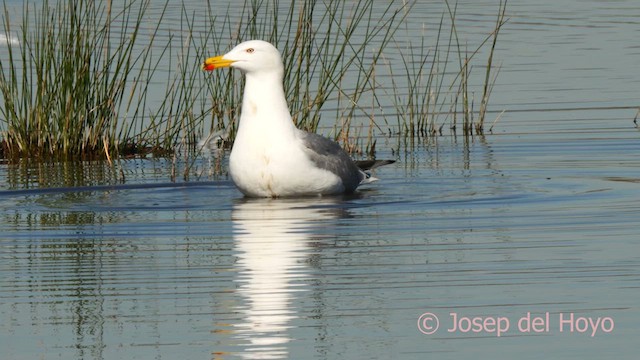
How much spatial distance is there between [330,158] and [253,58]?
2.93 feet

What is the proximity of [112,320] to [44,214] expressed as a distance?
4.09 metres

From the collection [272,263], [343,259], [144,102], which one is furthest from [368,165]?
[272,263]

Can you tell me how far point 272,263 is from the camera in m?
8.97

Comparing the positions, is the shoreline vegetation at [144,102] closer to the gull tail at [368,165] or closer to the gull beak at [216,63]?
the gull tail at [368,165]

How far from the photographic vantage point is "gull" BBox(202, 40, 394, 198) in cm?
1161

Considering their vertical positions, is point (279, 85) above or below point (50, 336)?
above

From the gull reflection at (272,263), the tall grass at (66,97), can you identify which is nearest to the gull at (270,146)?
the gull reflection at (272,263)

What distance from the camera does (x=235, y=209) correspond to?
11.5m

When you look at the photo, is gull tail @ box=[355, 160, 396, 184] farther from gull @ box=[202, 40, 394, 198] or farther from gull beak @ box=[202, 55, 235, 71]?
gull beak @ box=[202, 55, 235, 71]

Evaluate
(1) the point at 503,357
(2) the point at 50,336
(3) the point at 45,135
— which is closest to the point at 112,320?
(2) the point at 50,336

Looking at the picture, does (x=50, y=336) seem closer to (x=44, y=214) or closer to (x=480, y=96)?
(x=44, y=214)

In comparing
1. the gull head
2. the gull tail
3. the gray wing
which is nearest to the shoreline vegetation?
the gull tail

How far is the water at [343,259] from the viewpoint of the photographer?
7.10 metres

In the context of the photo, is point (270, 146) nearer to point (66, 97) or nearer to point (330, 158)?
point (330, 158)
